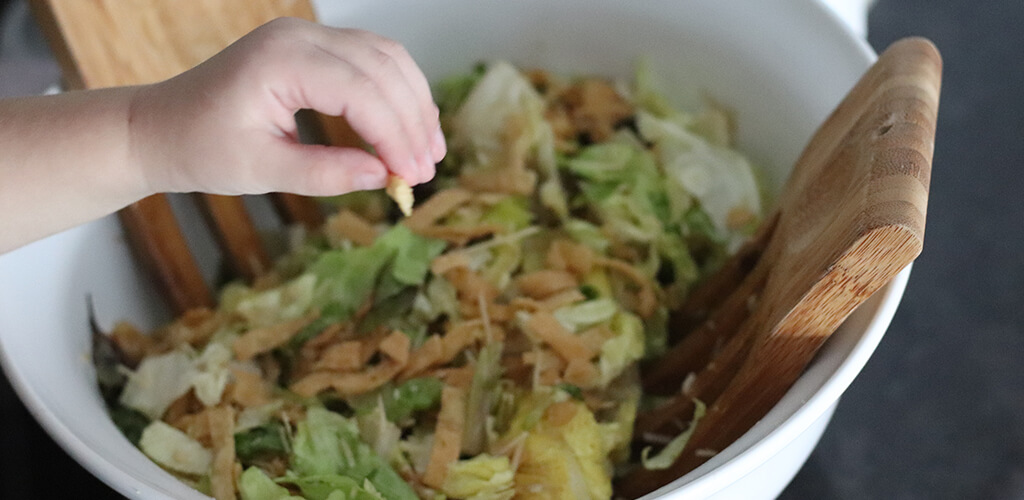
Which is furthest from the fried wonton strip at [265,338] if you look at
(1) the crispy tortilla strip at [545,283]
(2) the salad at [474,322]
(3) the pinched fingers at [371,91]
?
(3) the pinched fingers at [371,91]

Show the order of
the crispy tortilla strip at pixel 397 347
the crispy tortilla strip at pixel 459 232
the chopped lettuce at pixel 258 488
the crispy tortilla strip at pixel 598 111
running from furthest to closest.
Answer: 1. the crispy tortilla strip at pixel 598 111
2. the crispy tortilla strip at pixel 459 232
3. the crispy tortilla strip at pixel 397 347
4. the chopped lettuce at pixel 258 488

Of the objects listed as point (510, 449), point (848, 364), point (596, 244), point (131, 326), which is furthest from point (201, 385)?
point (848, 364)

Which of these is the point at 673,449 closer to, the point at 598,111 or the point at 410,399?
the point at 410,399

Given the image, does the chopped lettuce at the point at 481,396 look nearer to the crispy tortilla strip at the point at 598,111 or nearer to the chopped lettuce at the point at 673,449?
the chopped lettuce at the point at 673,449

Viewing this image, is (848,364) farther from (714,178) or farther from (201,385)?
(201,385)

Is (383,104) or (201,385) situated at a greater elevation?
(383,104)

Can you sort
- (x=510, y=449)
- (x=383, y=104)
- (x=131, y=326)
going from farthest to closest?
(x=131, y=326) < (x=510, y=449) < (x=383, y=104)
